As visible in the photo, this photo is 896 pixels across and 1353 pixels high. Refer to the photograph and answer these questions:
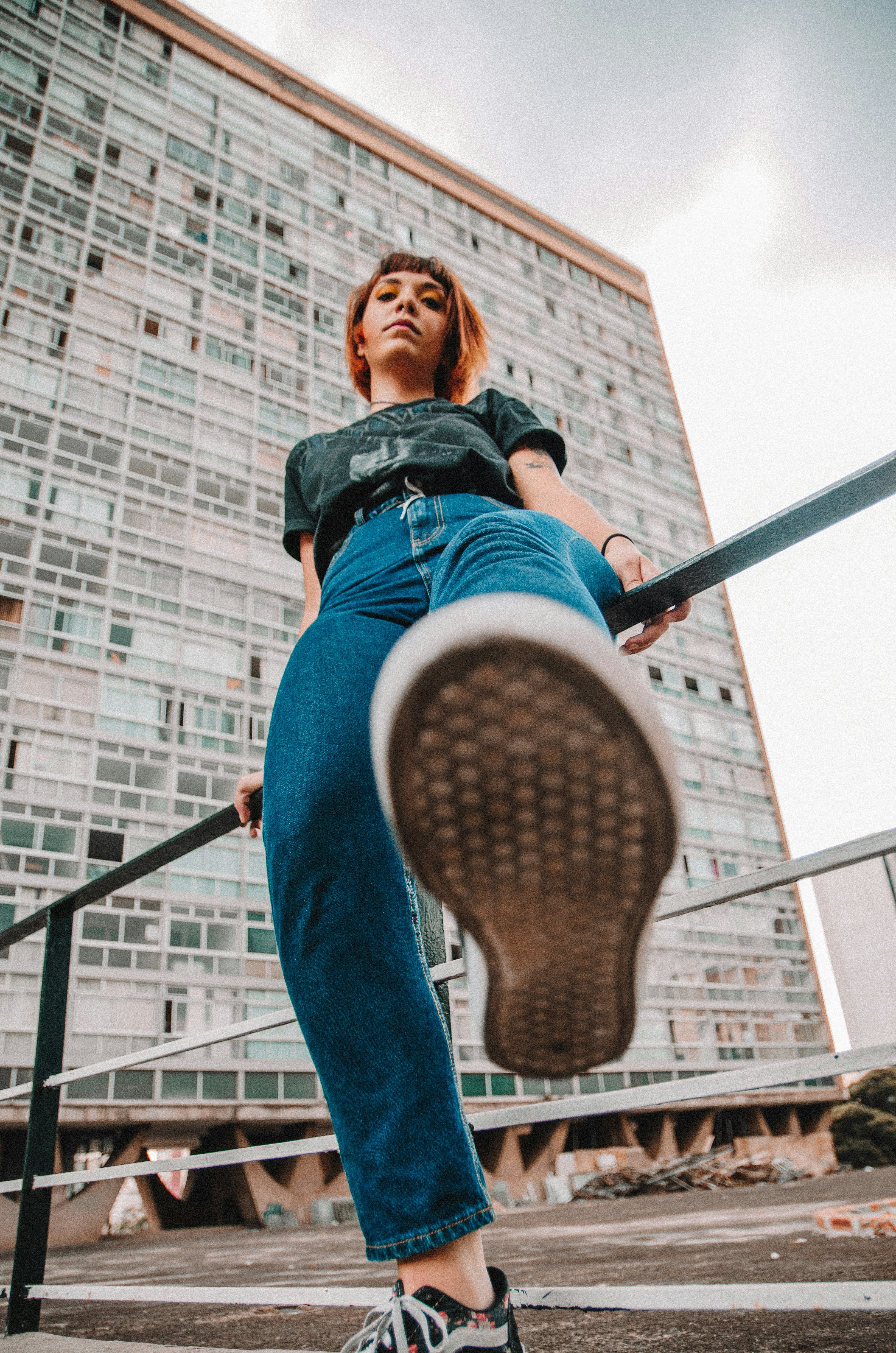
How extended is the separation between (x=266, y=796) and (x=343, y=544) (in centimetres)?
35

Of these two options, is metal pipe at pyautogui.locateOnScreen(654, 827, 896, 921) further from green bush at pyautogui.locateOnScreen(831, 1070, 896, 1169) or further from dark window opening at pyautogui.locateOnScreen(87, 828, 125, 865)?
green bush at pyautogui.locateOnScreen(831, 1070, 896, 1169)

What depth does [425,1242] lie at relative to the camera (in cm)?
60

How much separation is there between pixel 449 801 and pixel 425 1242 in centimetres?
38

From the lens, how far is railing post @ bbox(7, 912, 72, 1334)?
1.36 meters

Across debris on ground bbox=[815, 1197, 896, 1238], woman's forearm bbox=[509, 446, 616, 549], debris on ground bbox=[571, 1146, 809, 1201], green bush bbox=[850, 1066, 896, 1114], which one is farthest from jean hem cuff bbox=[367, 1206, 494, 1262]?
green bush bbox=[850, 1066, 896, 1114]

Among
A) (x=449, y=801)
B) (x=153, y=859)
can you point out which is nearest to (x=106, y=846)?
(x=153, y=859)

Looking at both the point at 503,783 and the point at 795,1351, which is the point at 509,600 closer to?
the point at 503,783

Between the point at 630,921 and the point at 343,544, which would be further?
the point at 343,544

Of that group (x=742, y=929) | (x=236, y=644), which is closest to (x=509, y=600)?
(x=236, y=644)

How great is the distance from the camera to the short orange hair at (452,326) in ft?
4.46

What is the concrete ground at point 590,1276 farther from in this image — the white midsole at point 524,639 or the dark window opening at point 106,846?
the dark window opening at point 106,846

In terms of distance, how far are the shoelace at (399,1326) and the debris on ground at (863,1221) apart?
8.78ft

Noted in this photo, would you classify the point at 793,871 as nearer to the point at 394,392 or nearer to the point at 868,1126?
the point at 394,392

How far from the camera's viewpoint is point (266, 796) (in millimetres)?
784
